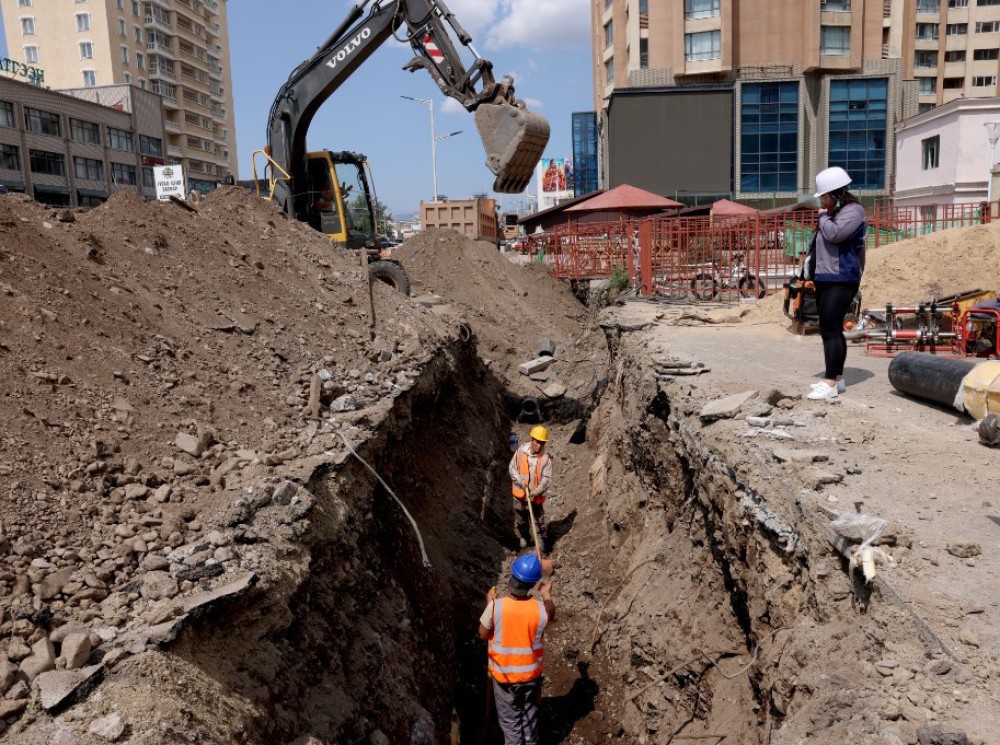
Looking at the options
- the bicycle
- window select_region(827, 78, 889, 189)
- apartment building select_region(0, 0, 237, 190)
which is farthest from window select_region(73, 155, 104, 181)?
window select_region(827, 78, 889, 189)

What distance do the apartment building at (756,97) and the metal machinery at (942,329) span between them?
32.4 m

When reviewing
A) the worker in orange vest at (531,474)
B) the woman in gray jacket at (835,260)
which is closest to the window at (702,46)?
the worker in orange vest at (531,474)

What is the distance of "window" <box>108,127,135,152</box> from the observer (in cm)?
4344

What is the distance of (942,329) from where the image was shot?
898 cm

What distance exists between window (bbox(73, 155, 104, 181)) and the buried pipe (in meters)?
43.9

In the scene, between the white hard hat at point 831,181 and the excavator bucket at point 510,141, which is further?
the excavator bucket at point 510,141

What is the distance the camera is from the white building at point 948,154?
27969 mm

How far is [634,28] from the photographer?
40.1 meters

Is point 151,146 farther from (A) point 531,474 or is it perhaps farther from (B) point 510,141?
(A) point 531,474

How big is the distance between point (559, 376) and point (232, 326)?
8.48 m

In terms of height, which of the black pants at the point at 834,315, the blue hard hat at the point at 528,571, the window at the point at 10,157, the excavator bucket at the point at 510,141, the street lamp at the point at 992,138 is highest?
the window at the point at 10,157

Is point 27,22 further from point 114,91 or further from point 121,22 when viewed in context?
point 114,91

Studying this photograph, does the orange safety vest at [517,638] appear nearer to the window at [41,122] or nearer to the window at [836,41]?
the window at [41,122]

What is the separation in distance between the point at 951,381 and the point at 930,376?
0.79ft
